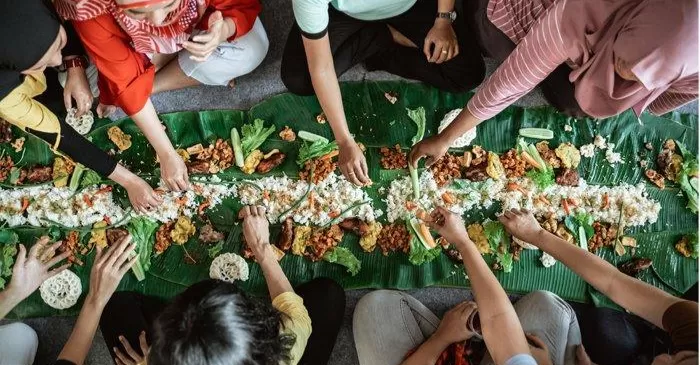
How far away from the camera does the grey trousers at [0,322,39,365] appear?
186 centimetres

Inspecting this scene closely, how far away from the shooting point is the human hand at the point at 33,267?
74.0 inches

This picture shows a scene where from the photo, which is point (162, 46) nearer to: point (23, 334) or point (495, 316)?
point (23, 334)

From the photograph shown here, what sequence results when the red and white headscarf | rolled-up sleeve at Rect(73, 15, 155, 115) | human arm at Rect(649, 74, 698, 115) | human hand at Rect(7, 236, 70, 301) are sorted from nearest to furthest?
human arm at Rect(649, 74, 698, 115)
the red and white headscarf
rolled-up sleeve at Rect(73, 15, 155, 115)
human hand at Rect(7, 236, 70, 301)

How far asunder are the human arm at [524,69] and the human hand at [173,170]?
923 millimetres

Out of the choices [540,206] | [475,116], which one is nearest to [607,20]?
[475,116]

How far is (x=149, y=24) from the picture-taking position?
4.96 feet

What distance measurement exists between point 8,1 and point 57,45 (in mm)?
186

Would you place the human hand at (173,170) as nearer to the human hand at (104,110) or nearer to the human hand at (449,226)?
the human hand at (104,110)

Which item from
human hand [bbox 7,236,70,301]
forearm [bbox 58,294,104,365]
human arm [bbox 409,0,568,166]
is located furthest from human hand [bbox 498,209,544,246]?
human hand [bbox 7,236,70,301]

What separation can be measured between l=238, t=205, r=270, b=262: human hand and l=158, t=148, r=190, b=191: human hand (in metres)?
0.24

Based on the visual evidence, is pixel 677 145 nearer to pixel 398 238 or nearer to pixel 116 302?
pixel 398 238

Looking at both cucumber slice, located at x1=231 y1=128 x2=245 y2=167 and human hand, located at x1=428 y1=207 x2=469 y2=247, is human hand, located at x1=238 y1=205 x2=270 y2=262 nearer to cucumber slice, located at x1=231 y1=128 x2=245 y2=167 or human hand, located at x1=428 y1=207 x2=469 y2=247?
cucumber slice, located at x1=231 y1=128 x2=245 y2=167

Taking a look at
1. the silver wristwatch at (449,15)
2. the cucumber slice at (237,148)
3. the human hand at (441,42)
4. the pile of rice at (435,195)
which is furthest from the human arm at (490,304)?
the cucumber slice at (237,148)

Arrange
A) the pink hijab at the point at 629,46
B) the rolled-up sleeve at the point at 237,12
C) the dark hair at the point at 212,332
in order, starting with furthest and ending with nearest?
the rolled-up sleeve at the point at 237,12 → the dark hair at the point at 212,332 → the pink hijab at the point at 629,46
